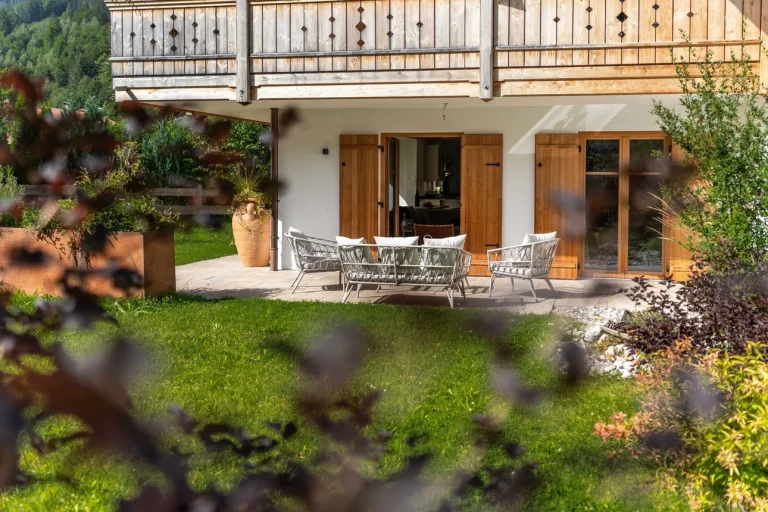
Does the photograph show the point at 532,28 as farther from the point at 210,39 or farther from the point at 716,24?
the point at 210,39

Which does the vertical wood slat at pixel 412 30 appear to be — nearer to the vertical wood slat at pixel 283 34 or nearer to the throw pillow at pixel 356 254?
the vertical wood slat at pixel 283 34

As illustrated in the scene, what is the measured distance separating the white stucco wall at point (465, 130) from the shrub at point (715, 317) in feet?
17.9

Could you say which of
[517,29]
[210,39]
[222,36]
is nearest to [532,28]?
[517,29]

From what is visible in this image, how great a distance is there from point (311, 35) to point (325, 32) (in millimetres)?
176

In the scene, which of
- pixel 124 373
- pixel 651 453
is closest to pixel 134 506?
pixel 124 373

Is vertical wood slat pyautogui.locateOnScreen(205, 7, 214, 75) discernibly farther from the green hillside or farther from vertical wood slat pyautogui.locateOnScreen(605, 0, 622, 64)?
the green hillside

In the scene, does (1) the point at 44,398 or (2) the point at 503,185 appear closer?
(1) the point at 44,398

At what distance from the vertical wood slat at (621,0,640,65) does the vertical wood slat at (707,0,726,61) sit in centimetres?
72

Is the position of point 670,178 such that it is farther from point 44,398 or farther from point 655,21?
point 655,21

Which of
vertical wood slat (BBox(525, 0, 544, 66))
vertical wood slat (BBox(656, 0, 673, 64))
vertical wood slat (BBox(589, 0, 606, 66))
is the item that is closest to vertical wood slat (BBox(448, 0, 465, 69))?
vertical wood slat (BBox(525, 0, 544, 66))

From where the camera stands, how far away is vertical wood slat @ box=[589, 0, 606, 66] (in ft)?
30.5

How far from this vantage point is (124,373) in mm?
875

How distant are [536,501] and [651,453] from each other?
9.38ft

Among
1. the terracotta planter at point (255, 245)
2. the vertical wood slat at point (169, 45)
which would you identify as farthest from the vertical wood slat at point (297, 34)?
the terracotta planter at point (255, 245)
